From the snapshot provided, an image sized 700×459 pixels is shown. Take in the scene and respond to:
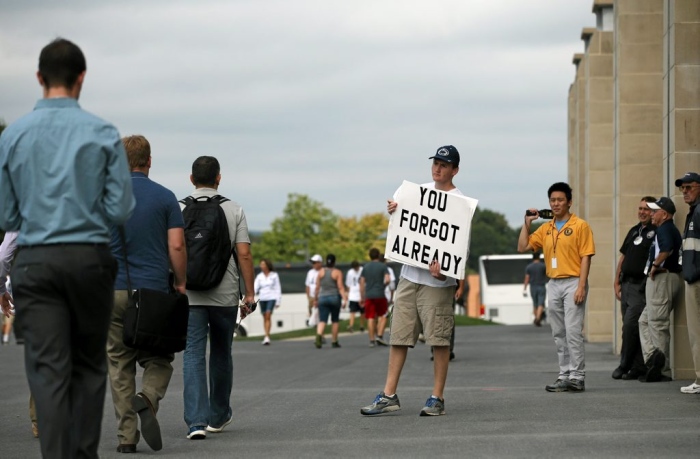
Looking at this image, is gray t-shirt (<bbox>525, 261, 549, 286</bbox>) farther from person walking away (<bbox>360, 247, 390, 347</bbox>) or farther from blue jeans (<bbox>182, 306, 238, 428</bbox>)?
blue jeans (<bbox>182, 306, 238, 428</bbox>)

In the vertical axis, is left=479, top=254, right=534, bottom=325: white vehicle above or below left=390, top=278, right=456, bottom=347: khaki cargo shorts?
above

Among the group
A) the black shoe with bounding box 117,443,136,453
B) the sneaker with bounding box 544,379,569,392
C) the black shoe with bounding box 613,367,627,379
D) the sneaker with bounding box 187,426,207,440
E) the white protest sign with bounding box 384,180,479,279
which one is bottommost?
the black shoe with bounding box 117,443,136,453

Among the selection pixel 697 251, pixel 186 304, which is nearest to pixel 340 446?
pixel 186 304

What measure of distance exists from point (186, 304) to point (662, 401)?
16.8 ft

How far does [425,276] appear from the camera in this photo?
10773 mm

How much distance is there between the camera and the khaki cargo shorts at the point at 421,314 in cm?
1059

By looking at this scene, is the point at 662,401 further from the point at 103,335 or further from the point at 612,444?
the point at 103,335

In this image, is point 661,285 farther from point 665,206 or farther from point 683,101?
point 683,101

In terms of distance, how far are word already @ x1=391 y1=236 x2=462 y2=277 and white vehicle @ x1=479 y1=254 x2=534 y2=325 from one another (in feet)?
138

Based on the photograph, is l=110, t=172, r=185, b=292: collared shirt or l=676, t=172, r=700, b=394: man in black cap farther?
l=676, t=172, r=700, b=394: man in black cap

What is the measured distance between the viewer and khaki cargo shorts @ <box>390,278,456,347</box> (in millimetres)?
10594

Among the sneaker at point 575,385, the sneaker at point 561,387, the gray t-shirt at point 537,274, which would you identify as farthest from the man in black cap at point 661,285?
the gray t-shirt at point 537,274

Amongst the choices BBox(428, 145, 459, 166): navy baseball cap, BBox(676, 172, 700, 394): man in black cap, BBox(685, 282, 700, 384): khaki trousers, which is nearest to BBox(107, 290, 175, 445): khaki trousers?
BBox(428, 145, 459, 166): navy baseball cap

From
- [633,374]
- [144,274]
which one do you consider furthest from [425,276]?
[633,374]
